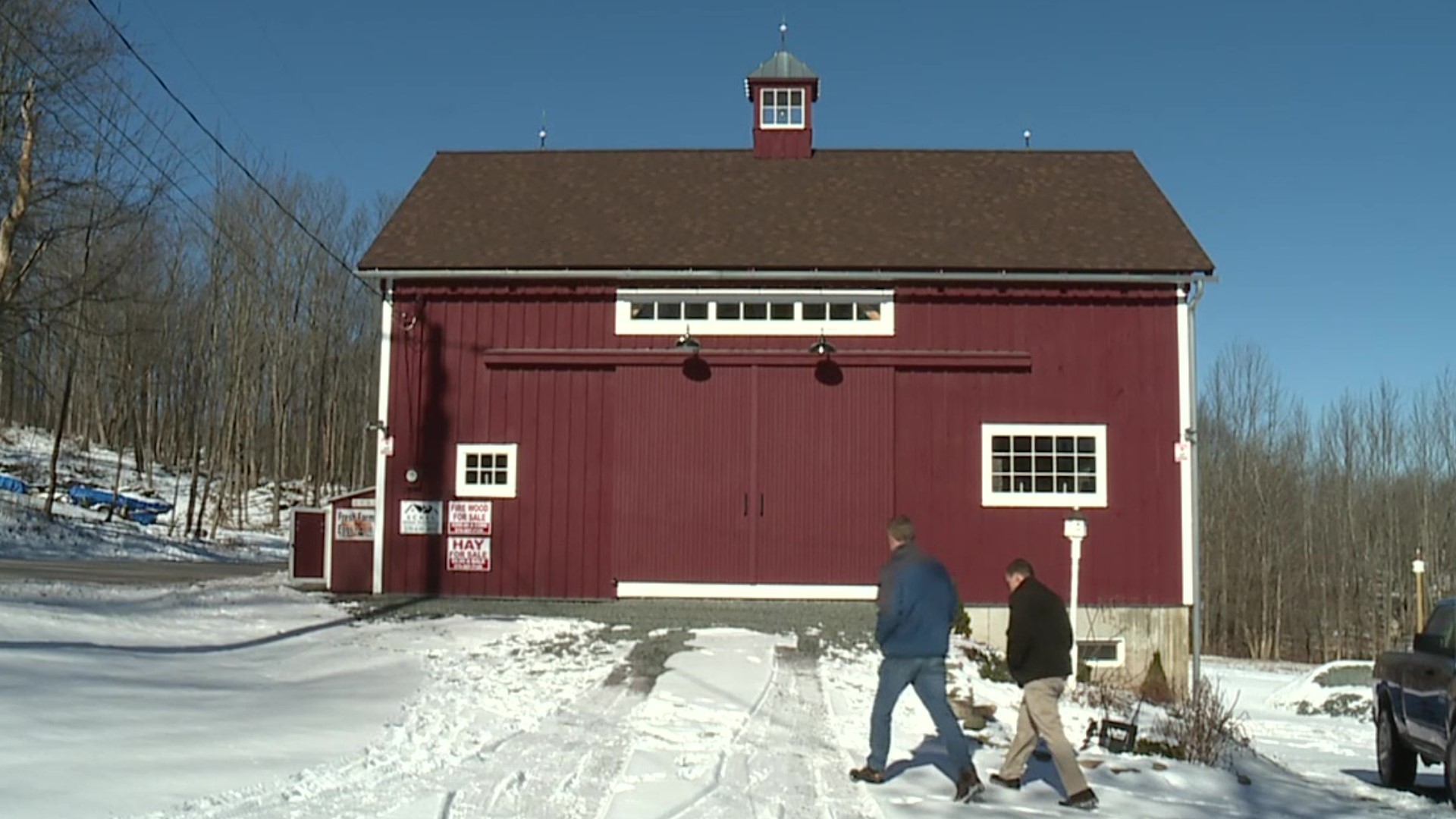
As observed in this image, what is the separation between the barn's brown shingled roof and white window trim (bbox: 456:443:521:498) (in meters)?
2.46

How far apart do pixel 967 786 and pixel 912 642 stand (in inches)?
35.4

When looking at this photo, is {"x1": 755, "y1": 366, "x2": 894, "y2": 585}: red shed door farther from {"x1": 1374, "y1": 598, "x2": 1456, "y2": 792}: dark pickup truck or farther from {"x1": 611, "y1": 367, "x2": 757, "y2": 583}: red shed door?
{"x1": 1374, "y1": 598, "x2": 1456, "y2": 792}: dark pickup truck

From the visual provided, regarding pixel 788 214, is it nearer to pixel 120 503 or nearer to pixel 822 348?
pixel 822 348

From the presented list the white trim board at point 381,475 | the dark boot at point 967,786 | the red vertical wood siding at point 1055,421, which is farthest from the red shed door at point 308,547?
the dark boot at point 967,786

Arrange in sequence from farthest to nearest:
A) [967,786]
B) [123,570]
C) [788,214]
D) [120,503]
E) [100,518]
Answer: [120,503] < [100,518] < [123,570] < [788,214] < [967,786]

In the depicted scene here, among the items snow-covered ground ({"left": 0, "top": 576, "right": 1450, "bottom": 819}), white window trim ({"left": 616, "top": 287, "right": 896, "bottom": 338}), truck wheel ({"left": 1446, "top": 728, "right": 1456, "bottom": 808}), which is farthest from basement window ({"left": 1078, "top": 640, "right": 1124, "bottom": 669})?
truck wheel ({"left": 1446, "top": 728, "right": 1456, "bottom": 808})

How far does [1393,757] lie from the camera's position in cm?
1072

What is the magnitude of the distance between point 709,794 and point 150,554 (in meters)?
27.2

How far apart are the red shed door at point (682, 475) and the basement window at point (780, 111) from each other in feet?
19.5

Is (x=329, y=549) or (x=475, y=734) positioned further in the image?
(x=329, y=549)

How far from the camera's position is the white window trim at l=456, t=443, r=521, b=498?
1694 centimetres

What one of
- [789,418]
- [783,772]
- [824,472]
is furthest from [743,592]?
[783,772]

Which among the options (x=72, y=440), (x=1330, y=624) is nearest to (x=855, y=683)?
(x=1330, y=624)

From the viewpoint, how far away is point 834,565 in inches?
655
